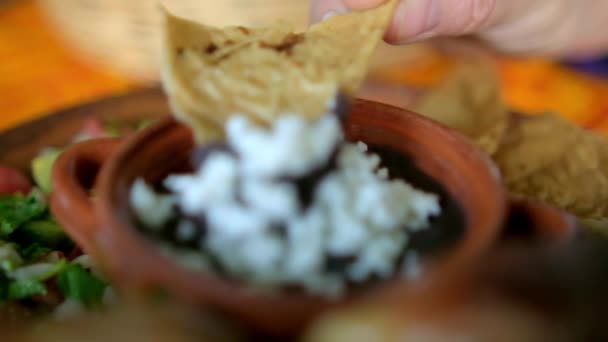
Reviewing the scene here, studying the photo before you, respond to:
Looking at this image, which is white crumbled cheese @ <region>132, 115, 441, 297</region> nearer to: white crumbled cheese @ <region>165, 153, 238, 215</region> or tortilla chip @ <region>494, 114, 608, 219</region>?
white crumbled cheese @ <region>165, 153, 238, 215</region>

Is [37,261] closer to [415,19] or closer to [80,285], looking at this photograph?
[80,285]

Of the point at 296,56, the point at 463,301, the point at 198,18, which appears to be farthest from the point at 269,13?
the point at 463,301

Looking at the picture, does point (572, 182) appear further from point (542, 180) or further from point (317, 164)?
point (317, 164)

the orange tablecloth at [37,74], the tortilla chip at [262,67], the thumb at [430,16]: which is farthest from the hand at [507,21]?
the orange tablecloth at [37,74]

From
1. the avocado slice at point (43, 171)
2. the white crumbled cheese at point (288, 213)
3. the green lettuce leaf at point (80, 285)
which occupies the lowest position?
the white crumbled cheese at point (288, 213)

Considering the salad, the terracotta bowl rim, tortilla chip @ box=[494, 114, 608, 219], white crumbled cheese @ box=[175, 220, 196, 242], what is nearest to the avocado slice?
the salad

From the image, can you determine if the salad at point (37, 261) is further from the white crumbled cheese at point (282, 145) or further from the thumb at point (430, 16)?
the thumb at point (430, 16)
